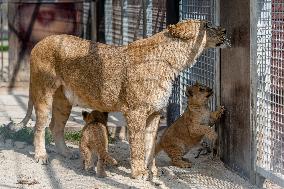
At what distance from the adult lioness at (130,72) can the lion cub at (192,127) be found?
435 millimetres

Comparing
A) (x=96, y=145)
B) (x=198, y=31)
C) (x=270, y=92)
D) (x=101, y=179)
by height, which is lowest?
(x=101, y=179)

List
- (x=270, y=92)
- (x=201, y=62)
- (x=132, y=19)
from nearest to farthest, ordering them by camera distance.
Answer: (x=270, y=92) < (x=201, y=62) < (x=132, y=19)

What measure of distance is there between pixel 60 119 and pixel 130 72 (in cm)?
157

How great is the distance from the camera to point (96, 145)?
7629 mm

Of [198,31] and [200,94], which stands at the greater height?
[198,31]

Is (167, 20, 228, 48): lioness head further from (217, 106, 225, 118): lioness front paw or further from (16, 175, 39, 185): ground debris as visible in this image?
(16, 175, 39, 185): ground debris

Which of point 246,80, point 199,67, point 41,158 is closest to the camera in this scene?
point 246,80

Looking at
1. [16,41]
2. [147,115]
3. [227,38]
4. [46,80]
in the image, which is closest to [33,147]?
[46,80]

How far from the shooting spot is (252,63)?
280 inches

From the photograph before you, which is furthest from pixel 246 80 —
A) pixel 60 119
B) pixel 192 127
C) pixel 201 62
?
pixel 60 119

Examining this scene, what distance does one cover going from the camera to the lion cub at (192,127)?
26.4 feet

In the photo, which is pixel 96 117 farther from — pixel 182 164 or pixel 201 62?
pixel 201 62

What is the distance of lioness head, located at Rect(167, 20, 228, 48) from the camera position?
24.2 ft

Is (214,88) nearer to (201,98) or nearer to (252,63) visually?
(201,98)
